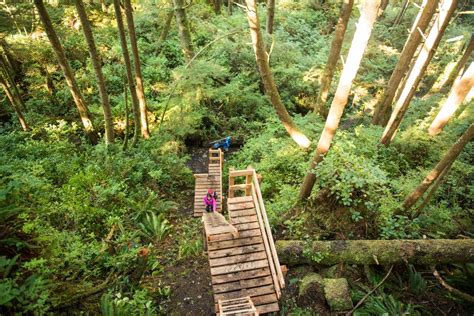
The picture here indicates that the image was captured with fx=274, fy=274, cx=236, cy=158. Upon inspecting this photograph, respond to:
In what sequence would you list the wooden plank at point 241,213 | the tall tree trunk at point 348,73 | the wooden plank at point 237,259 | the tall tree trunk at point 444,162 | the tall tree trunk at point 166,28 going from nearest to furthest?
the tall tree trunk at point 348,73 → the tall tree trunk at point 444,162 → the wooden plank at point 237,259 → the wooden plank at point 241,213 → the tall tree trunk at point 166,28

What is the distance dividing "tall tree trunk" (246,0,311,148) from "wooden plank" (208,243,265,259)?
4.86 m

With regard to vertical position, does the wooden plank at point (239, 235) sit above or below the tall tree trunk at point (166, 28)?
below

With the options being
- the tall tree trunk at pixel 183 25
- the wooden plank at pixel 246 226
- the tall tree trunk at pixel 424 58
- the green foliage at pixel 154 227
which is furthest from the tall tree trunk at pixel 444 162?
the tall tree trunk at pixel 183 25

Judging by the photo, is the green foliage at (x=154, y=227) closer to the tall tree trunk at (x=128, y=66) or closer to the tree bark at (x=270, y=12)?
the tall tree trunk at (x=128, y=66)

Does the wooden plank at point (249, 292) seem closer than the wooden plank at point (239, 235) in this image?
Yes

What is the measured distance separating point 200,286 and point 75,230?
397 cm

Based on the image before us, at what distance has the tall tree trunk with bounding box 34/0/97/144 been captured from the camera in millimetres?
8719

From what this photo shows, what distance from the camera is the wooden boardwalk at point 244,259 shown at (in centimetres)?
681

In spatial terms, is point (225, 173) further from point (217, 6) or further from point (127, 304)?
point (217, 6)

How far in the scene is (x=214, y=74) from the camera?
46.9ft

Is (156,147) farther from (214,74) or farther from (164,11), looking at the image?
(164,11)

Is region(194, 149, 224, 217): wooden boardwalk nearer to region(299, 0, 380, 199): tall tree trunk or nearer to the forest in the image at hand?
the forest

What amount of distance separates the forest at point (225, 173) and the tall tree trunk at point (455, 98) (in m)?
0.05

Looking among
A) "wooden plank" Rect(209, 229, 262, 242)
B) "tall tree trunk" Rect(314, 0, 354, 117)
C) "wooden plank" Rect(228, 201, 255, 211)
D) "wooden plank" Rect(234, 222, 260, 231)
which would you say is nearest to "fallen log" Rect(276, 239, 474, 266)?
"wooden plank" Rect(209, 229, 262, 242)
